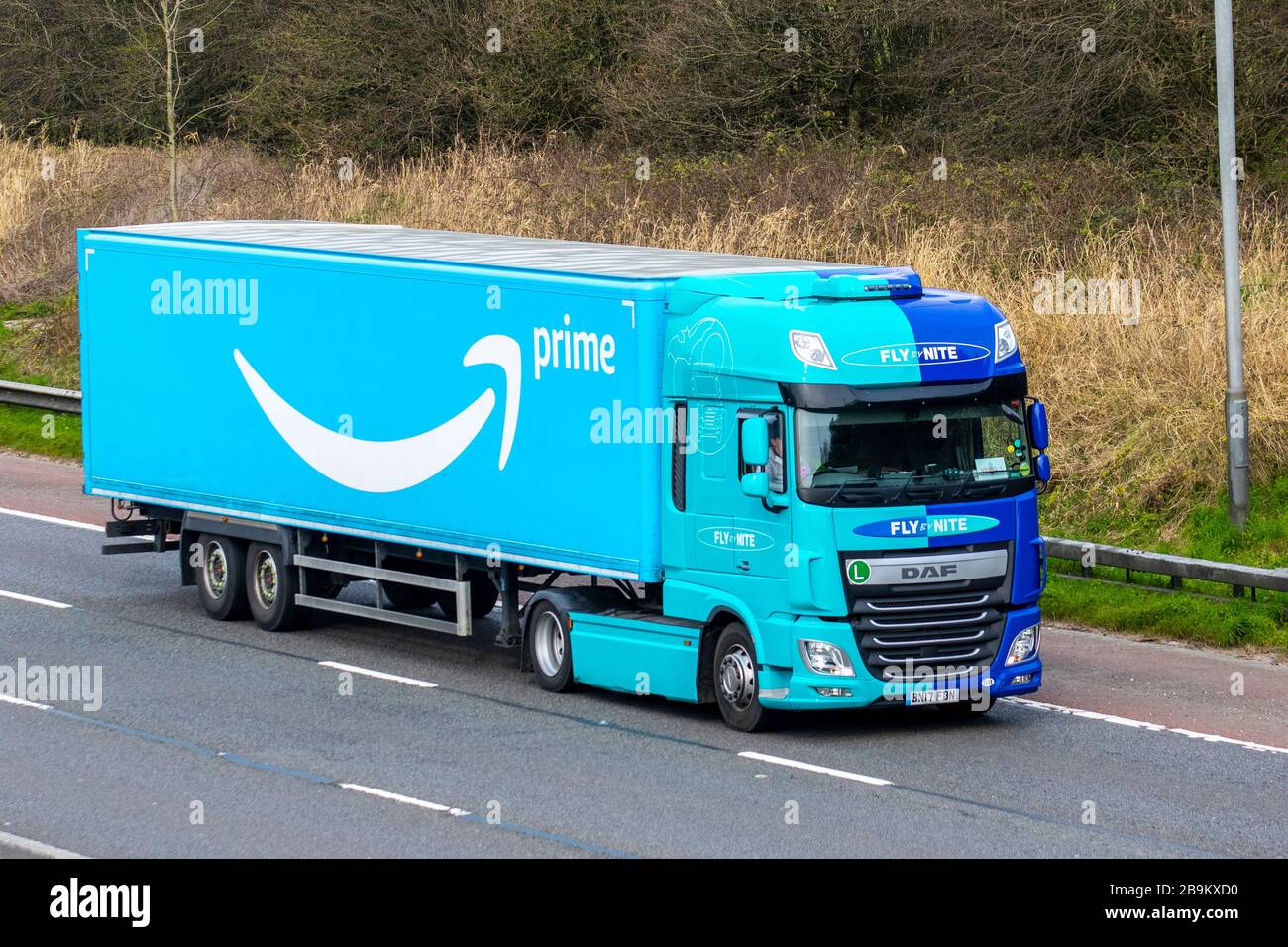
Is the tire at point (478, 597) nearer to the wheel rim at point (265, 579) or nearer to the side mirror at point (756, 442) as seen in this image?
the wheel rim at point (265, 579)

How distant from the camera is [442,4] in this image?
130 ft

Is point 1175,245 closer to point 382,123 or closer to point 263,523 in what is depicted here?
point 263,523

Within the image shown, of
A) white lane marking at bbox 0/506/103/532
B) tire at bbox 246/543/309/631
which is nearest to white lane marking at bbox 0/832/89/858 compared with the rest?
tire at bbox 246/543/309/631

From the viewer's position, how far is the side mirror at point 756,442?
1271 centimetres

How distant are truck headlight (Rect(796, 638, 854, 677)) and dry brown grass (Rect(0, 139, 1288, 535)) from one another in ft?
22.1

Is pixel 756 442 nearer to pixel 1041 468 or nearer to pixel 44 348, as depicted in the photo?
pixel 1041 468

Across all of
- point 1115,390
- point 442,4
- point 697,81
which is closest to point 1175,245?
point 1115,390

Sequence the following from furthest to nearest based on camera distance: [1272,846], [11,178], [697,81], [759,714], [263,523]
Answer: [11,178], [697,81], [263,523], [759,714], [1272,846]

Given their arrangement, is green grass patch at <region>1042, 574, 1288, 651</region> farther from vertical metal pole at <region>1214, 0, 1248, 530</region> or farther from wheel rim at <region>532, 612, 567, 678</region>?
wheel rim at <region>532, 612, 567, 678</region>

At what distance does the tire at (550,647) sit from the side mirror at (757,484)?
2.15 meters

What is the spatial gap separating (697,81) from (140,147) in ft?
51.5

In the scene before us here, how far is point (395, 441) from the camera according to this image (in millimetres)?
15359

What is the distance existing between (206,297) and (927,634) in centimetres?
744

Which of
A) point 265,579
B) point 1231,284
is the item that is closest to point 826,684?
point 265,579
